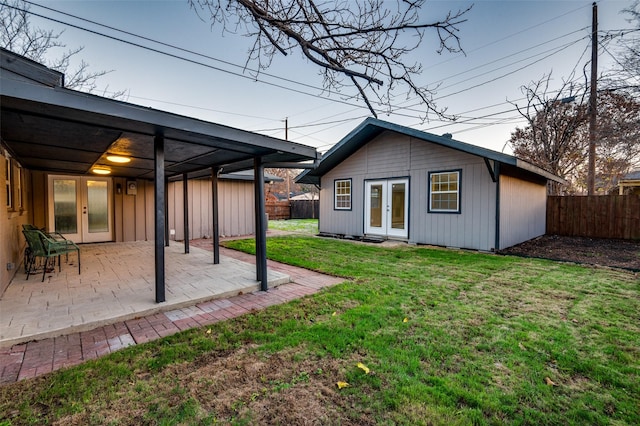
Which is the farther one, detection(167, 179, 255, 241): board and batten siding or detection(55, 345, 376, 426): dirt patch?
detection(167, 179, 255, 241): board and batten siding

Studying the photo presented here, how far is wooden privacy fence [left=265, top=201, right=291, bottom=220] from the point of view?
65.6 feet

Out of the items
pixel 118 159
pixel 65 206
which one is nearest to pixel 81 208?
pixel 65 206

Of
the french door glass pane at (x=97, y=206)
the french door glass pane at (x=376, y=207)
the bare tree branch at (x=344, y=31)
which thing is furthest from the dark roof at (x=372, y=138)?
the french door glass pane at (x=97, y=206)

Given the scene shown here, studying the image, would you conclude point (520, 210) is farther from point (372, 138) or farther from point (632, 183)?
point (632, 183)

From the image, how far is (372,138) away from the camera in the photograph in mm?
9719

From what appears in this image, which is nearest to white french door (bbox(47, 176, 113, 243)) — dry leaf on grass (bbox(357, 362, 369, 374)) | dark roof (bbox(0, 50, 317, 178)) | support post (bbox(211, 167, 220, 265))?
dark roof (bbox(0, 50, 317, 178))

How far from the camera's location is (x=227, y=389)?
6.58ft

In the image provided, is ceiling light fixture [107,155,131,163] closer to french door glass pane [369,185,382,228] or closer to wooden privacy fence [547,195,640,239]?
french door glass pane [369,185,382,228]

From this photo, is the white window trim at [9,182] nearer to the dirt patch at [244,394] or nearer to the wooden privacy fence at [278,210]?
the dirt patch at [244,394]

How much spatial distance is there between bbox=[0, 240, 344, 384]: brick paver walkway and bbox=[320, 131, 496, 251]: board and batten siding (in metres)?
5.24

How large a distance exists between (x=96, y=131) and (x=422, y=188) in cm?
770

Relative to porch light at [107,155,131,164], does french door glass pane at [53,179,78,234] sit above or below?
below

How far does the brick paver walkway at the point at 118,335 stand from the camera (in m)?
2.27

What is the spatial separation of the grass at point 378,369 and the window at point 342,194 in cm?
676
